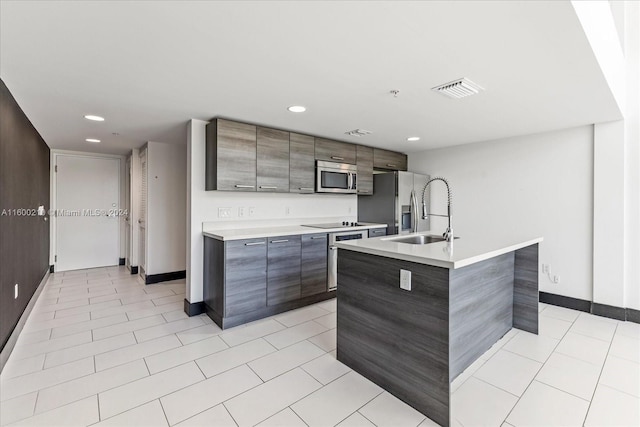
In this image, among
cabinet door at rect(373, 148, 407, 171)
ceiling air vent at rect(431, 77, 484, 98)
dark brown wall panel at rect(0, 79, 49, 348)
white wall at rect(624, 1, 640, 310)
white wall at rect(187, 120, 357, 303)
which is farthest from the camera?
cabinet door at rect(373, 148, 407, 171)

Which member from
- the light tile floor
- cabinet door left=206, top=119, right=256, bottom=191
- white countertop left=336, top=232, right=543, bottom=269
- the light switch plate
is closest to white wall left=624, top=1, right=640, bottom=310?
the light tile floor

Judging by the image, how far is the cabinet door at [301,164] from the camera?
3734mm

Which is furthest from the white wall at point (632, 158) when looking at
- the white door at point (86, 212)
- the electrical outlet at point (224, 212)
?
the white door at point (86, 212)

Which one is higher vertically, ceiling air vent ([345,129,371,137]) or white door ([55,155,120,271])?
ceiling air vent ([345,129,371,137])

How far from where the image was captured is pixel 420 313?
1828mm

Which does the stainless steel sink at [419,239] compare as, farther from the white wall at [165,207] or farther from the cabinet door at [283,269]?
the white wall at [165,207]

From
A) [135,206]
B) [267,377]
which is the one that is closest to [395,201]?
[267,377]

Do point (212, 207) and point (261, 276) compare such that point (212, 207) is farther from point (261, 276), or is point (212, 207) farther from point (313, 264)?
point (313, 264)

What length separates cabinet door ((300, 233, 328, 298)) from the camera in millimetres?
3438

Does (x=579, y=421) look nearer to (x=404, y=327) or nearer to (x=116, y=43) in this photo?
(x=404, y=327)

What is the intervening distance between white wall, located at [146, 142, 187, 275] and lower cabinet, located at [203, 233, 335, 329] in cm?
167

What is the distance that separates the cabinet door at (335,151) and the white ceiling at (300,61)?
736mm

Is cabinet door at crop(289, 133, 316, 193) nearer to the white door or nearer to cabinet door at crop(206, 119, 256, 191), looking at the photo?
cabinet door at crop(206, 119, 256, 191)

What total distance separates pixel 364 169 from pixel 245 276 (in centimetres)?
251
